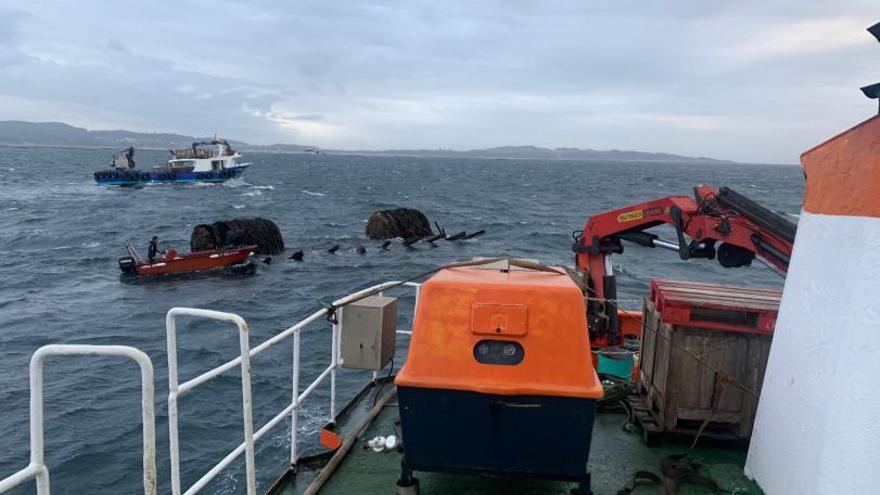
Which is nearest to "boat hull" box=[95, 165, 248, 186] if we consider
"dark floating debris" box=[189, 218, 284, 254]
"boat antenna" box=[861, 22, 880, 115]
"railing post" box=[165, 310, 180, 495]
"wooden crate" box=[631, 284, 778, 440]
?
"dark floating debris" box=[189, 218, 284, 254]

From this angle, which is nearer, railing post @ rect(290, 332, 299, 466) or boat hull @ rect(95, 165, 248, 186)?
railing post @ rect(290, 332, 299, 466)

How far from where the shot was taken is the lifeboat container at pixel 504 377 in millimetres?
4398

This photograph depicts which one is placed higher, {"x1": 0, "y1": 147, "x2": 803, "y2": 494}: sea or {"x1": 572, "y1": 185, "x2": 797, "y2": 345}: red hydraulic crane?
{"x1": 572, "y1": 185, "x2": 797, "y2": 345}: red hydraulic crane

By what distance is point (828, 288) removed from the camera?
12.8ft

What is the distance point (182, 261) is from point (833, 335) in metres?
27.8

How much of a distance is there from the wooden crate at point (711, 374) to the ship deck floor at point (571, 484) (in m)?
0.22

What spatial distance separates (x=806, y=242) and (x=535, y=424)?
2175mm

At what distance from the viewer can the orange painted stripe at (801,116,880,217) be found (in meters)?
3.57

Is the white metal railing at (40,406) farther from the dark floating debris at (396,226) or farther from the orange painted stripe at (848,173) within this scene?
the dark floating debris at (396,226)

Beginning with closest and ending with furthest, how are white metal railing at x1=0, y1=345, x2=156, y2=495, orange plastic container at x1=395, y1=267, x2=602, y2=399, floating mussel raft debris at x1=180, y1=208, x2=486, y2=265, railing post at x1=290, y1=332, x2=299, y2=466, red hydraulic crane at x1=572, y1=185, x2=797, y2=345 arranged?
white metal railing at x1=0, y1=345, x2=156, y2=495 → orange plastic container at x1=395, y1=267, x2=602, y2=399 → railing post at x1=290, y1=332, x2=299, y2=466 → red hydraulic crane at x1=572, y1=185, x2=797, y2=345 → floating mussel raft debris at x1=180, y1=208, x2=486, y2=265

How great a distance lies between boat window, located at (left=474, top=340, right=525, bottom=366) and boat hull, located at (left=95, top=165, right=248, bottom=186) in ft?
266

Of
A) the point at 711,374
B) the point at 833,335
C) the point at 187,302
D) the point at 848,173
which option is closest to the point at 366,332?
the point at 711,374

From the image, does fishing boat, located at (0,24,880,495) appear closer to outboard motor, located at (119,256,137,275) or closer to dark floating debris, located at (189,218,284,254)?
outboard motor, located at (119,256,137,275)

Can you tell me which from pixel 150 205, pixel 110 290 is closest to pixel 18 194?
pixel 150 205
